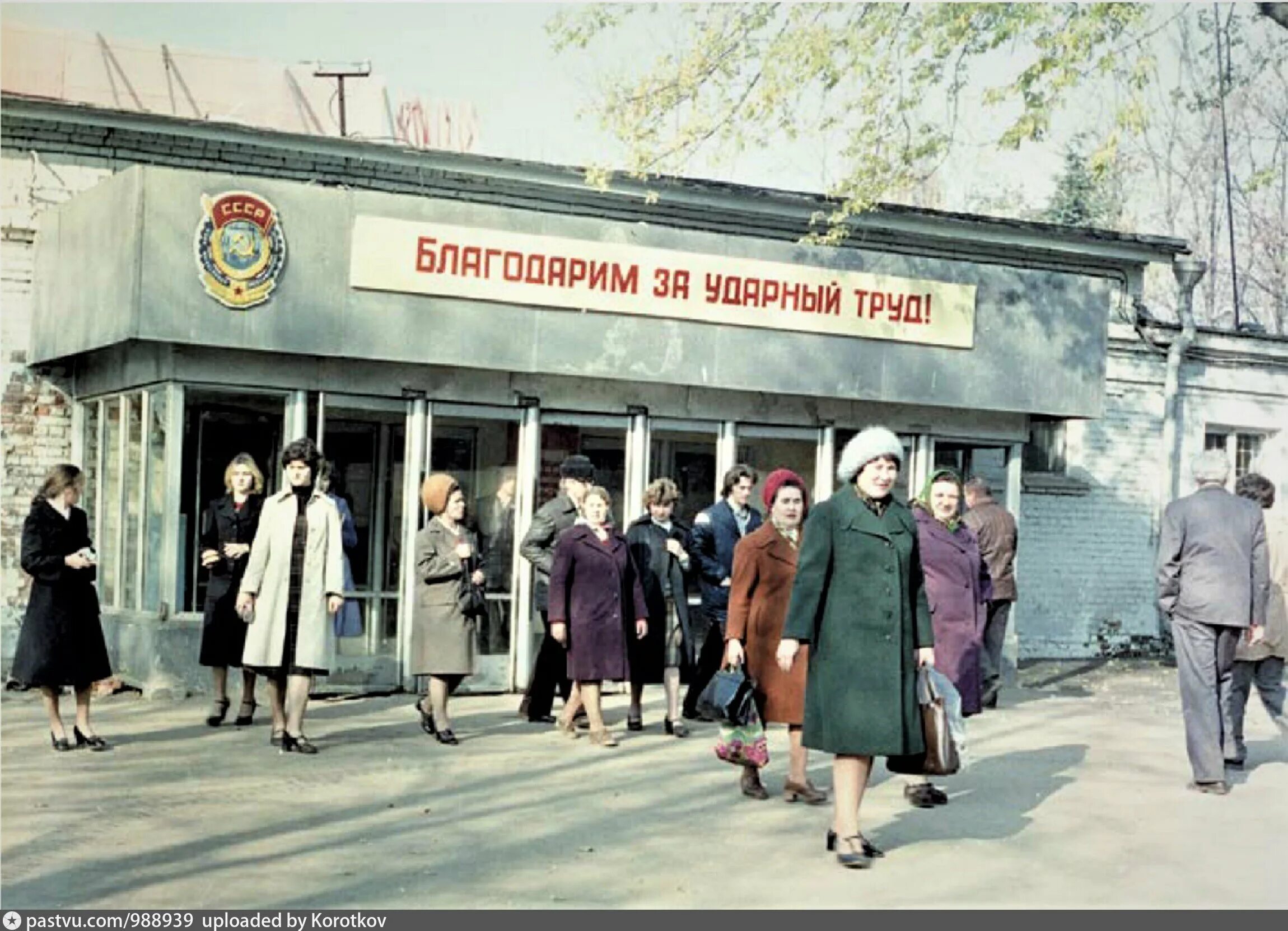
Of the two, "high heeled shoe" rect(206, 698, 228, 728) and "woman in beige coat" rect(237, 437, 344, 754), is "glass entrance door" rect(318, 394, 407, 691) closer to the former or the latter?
"high heeled shoe" rect(206, 698, 228, 728)

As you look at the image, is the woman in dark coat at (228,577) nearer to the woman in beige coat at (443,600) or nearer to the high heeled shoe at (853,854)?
the woman in beige coat at (443,600)

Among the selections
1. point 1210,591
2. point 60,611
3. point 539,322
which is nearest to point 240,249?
point 539,322

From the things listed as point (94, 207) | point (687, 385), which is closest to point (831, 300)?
point (687, 385)

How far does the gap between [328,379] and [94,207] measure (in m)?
2.23

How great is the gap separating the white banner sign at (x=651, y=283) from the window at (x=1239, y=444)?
664cm

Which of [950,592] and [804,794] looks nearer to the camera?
[804,794]

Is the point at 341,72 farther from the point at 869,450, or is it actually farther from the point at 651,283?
the point at 869,450

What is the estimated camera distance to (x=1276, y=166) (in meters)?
15.0

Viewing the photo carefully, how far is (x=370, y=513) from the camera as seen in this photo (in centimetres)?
1457

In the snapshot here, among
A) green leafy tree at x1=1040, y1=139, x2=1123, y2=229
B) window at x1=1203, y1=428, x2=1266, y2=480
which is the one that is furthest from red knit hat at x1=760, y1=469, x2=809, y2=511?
green leafy tree at x1=1040, y1=139, x2=1123, y2=229

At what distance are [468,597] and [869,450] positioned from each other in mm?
4143

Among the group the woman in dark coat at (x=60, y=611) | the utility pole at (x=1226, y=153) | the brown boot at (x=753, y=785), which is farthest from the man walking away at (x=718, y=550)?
the utility pole at (x=1226, y=153)

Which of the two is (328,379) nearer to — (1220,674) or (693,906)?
(1220,674)

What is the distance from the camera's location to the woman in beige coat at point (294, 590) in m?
11.0
